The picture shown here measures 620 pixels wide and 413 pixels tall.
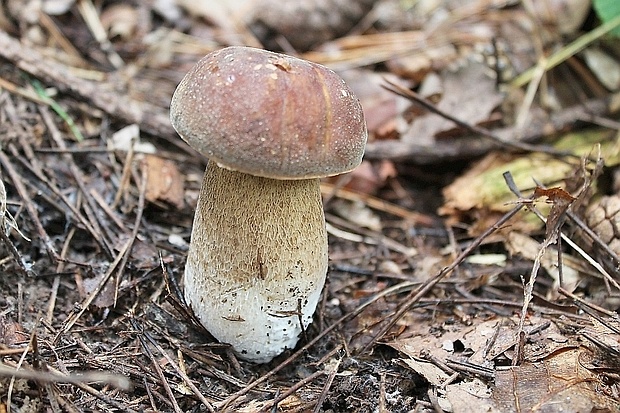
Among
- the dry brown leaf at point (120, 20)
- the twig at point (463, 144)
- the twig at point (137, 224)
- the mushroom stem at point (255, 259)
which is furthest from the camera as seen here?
the dry brown leaf at point (120, 20)

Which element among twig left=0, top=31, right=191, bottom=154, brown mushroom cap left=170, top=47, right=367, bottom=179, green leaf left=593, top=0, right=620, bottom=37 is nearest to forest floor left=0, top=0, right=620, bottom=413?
twig left=0, top=31, right=191, bottom=154

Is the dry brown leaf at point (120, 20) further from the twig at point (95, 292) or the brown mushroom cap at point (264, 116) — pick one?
the brown mushroom cap at point (264, 116)

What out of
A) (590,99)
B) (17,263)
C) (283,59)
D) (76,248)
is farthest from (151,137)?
(590,99)

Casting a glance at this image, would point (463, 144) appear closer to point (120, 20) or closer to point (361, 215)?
point (361, 215)

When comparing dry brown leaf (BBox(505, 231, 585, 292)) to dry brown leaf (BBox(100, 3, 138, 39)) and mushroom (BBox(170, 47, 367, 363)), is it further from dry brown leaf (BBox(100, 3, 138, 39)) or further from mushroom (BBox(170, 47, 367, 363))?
dry brown leaf (BBox(100, 3, 138, 39))

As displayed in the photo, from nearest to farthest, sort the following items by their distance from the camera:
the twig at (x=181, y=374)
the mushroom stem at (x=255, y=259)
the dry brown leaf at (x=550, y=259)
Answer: the twig at (x=181, y=374), the mushroom stem at (x=255, y=259), the dry brown leaf at (x=550, y=259)

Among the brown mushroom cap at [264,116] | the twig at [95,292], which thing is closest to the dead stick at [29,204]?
the twig at [95,292]

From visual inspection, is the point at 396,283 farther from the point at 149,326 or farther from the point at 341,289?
the point at 149,326

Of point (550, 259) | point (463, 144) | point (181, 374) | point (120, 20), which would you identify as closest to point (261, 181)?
point (181, 374)
